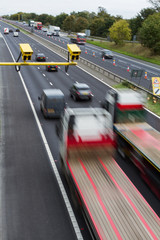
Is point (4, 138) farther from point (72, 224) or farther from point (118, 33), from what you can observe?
point (118, 33)

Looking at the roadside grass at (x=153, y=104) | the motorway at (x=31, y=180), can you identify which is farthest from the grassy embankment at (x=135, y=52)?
the motorway at (x=31, y=180)

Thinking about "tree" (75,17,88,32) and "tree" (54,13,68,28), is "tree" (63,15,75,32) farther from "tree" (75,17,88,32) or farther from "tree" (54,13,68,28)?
"tree" (54,13,68,28)

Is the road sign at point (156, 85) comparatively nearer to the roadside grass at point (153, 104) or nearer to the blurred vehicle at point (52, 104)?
the roadside grass at point (153, 104)

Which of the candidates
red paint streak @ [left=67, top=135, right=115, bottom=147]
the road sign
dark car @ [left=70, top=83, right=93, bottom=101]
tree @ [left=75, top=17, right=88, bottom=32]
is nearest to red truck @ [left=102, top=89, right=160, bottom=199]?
red paint streak @ [left=67, top=135, right=115, bottom=147]

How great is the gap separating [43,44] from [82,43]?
13220 mm

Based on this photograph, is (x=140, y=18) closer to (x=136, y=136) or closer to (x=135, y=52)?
(x=135, y=52)

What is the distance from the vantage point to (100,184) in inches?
410

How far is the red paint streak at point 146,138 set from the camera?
14034 millimetres

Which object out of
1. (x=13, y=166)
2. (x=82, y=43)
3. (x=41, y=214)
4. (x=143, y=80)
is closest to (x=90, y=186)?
(x=41, y=214)

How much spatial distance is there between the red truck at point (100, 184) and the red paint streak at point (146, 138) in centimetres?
261

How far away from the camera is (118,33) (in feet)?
252

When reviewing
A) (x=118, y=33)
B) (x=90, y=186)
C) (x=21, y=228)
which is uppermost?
(x=118, y=33)

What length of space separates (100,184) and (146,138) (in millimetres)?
5350

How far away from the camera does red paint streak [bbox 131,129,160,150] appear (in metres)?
14.0
